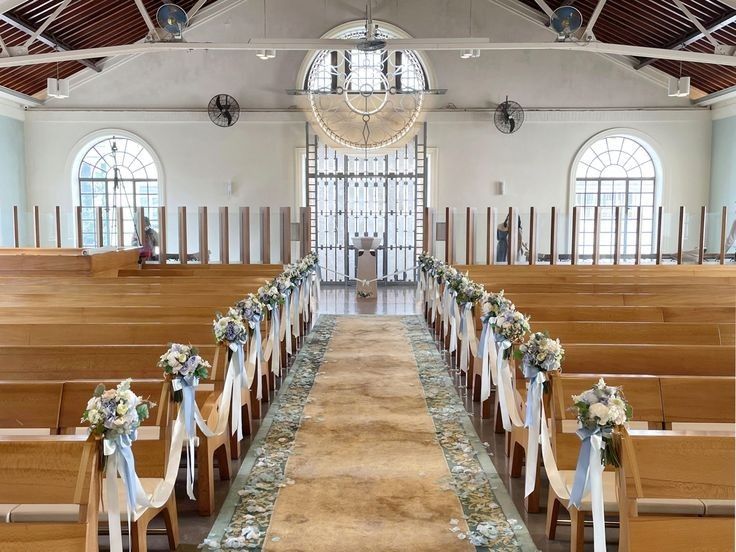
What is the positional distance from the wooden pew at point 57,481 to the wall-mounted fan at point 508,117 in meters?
11.7

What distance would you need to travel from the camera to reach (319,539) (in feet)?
9.13

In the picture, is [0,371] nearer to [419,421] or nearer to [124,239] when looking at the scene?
[419,421]

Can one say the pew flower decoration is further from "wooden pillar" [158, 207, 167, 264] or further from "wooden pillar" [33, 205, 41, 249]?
"wooden pillar" [33, 205, 41, 249]

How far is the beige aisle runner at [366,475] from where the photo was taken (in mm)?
2824

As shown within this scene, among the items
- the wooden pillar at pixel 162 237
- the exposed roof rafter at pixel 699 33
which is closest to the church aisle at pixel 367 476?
the wooden pillar at pixel 162 237

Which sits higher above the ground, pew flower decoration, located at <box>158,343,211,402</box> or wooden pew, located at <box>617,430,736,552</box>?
pew flower decoration, located at <box>158,343,211,402</box>

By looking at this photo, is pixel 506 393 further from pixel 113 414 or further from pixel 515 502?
pixel 113 414

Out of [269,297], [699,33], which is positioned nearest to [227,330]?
[269,297]

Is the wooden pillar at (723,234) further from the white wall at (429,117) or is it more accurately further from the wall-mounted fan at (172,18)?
the wall-mounted fan at (172,18)

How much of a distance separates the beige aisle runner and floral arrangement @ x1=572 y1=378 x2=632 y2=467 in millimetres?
932

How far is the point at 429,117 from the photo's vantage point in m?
12.7

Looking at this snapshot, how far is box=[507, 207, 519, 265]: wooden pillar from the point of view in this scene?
9812 mm

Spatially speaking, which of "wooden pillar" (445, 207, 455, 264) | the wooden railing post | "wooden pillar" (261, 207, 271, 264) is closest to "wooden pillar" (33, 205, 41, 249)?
"wooden pillar" (261, 207, 271, 264)

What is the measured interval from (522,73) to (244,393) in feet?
34.0
